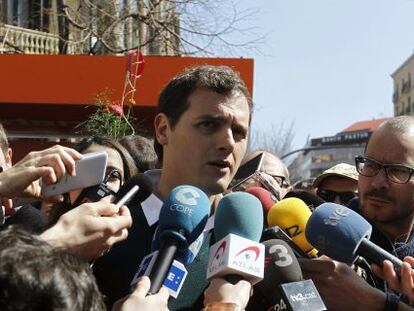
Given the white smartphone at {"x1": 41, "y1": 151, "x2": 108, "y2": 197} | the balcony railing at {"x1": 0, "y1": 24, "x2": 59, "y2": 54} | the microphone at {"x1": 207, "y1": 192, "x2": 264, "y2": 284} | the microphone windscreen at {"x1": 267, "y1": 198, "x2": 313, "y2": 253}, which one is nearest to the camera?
the microphone at {"x1": 207, "y1": 192, "x2": 264, "y2": 284}

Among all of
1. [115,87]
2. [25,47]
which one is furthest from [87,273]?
[25,47]

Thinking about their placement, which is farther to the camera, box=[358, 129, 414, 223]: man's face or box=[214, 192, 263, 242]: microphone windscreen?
box=[358, 129, 414, 223]: man's face

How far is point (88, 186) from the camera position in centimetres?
200

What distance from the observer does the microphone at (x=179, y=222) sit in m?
1.73

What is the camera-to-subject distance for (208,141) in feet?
7.51

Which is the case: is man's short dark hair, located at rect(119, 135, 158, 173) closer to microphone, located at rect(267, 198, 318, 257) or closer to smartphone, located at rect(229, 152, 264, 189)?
smartphone, located at rect(229, 152, 264, 189)

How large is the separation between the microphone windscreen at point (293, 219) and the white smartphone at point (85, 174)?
0.67 metres

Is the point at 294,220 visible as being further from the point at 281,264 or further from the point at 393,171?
the point at 393,171

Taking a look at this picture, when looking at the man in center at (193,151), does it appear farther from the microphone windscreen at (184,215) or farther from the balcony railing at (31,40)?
the balcony railing at (31,40)

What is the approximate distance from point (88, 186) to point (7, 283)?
79 cm

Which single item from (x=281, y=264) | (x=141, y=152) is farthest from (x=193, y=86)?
(x=141, y=152)

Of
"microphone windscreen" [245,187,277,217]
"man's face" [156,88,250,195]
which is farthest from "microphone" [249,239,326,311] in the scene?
"microphone windscreen" [245,187,277,217]

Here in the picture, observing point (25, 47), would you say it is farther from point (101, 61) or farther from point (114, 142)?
point (114, 142)

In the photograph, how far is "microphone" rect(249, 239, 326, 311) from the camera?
1.80 metres
